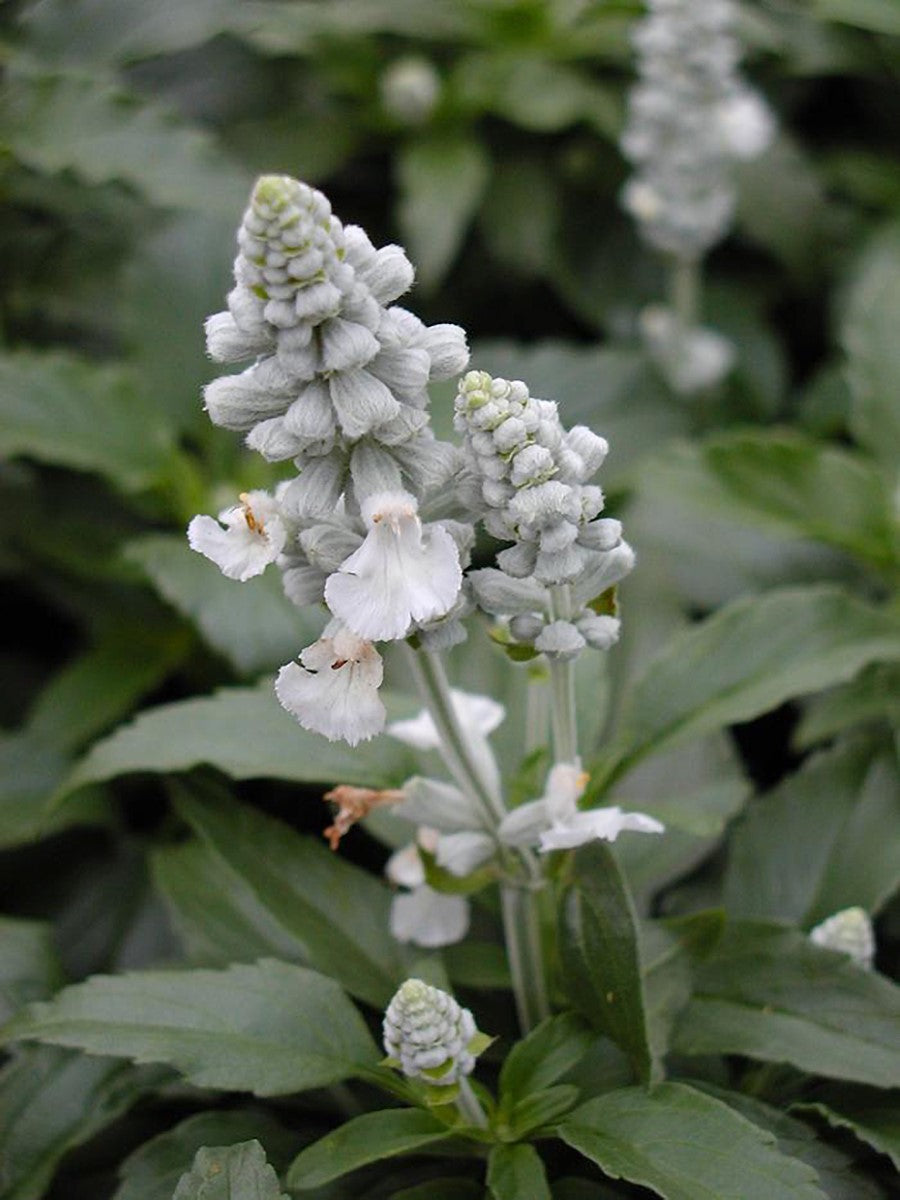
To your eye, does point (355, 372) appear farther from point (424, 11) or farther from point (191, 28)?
point (424, 11)

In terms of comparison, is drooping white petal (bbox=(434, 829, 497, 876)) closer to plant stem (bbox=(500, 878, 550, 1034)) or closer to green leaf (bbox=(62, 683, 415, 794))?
plant stem (bbox=(500, 878, 550, 1034))

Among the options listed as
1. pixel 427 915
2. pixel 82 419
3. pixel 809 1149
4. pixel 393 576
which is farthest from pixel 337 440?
pixel 82 419

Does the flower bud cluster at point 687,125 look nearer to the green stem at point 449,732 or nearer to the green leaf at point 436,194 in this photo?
the green leaf at point 436,194

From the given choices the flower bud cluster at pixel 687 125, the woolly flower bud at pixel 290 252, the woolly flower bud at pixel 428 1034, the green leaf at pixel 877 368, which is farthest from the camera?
the flower bud cluster at pixel 687 125

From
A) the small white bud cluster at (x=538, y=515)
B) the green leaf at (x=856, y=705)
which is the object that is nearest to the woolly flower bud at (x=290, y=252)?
the small white bud cluster at (x=538, y=515)

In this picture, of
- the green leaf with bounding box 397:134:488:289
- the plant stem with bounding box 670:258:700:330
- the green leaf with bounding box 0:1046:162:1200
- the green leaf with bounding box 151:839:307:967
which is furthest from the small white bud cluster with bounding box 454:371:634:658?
the plant stem with bounding box 670:258:700:330

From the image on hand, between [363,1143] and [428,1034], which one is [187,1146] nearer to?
[363,1143]
